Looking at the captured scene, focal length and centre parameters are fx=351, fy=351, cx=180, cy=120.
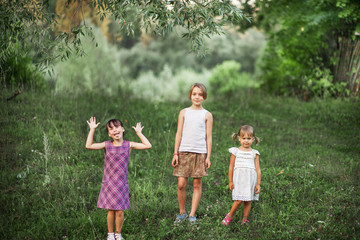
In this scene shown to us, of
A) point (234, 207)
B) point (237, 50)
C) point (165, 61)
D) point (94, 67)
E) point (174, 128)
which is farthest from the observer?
point (237, 50)

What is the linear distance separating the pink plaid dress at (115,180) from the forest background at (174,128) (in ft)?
1.46

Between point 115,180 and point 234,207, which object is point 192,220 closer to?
point 234,207

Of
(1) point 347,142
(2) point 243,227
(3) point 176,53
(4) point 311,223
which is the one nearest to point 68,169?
(2) point 243,227

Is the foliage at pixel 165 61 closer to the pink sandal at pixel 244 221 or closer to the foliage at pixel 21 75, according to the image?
the foliage at pixel 21 75

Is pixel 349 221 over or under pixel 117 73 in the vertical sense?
under

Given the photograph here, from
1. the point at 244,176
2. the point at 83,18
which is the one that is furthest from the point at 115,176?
the point at 83,18

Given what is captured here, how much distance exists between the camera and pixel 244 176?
14.1ft

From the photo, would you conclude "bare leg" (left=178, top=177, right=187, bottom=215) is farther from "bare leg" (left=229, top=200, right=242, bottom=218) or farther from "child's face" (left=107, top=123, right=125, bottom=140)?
"child's face" (left=107, top=123, right=125, bottom=140)

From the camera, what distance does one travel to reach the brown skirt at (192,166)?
444 centimetres

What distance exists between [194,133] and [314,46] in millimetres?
8839

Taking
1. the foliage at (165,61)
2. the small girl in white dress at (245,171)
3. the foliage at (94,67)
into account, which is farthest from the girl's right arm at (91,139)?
the foliage at (165,61)

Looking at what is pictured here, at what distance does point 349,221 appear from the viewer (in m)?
4.52

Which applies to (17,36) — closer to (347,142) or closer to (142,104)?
(142,104)

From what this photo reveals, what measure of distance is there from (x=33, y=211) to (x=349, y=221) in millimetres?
4115
